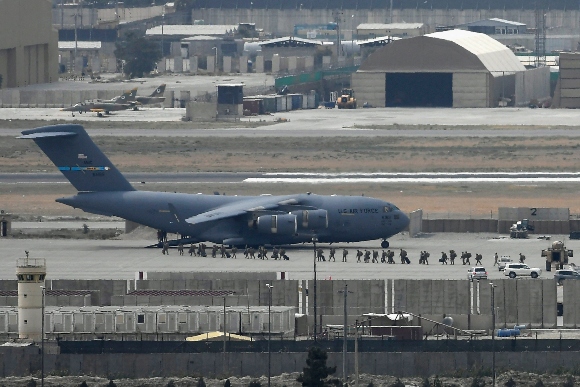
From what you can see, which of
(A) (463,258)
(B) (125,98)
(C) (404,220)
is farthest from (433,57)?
(A) (463,258)

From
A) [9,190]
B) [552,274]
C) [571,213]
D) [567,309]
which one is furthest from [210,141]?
[567,309]

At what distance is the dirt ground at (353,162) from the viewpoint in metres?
111

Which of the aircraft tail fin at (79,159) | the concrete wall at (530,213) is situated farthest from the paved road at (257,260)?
the aircraft tail fin at (79,159)

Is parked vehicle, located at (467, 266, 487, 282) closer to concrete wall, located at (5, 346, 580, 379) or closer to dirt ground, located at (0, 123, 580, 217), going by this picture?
concrete wall, located at (5, 346, 580, 379)

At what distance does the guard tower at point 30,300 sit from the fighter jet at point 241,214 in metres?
27.1

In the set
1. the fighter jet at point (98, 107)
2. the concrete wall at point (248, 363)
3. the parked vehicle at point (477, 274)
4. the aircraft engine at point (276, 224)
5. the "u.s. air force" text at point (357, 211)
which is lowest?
the concrete wall at point (248, 363)

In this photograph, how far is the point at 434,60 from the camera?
638ft

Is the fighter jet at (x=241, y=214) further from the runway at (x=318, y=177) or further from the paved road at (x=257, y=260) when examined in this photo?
the runway at (x=318, y=177)

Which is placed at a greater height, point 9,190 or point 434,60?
point 434,60

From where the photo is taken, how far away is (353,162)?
134 m

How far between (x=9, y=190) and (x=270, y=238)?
1353 inches

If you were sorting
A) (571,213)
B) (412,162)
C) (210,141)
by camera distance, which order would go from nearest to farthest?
1. (571,213)
2. (412,162)
3. (210,141)

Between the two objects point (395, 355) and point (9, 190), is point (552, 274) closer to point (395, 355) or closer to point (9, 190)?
point (395, 355)

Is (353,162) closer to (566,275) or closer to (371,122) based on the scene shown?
(371,122)
